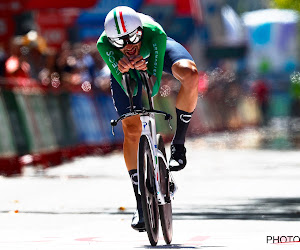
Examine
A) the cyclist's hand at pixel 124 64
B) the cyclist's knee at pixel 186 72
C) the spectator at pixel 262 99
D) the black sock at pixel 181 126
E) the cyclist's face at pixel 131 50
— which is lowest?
the spectator at pixel 262 99

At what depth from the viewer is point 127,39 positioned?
27.5 ft

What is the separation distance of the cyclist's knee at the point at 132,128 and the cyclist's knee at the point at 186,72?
0.51 metres

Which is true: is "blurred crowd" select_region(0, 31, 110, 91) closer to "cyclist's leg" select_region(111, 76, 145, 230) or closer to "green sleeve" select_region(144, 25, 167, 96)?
"cyclist's leg" select_region(111, 76, 145, 230)

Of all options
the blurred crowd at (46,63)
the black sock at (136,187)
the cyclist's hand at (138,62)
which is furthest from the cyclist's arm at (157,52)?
the blurred crowd at (46,63)

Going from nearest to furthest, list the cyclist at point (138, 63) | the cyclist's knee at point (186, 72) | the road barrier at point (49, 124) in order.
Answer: the cyclist at point (138, 63), the cyclist's knee at point (186, 72), the road barrier at point (49, 124)

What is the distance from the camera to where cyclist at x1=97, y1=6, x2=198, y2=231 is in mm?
8328

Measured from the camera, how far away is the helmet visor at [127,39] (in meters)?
8.35

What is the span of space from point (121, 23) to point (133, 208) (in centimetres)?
379

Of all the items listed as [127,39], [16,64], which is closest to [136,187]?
[127,39]

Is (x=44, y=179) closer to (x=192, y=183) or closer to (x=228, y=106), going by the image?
(x=192, y=183)

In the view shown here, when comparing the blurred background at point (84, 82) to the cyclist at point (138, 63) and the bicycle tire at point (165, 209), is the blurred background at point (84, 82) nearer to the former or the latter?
the cyclist at point (138, 63)

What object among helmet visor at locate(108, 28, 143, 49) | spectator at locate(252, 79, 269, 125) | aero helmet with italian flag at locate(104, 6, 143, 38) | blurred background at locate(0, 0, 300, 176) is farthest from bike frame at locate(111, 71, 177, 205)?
spectator at locate(252, 79, 269, 125)

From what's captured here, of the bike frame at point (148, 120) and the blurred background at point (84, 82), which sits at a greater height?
the bike frame at point (148, 120)

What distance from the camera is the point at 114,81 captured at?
8.95 metres
